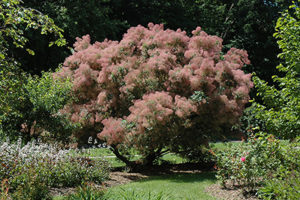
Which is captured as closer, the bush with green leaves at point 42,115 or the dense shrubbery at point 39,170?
the dense shrubbery at point 39,170

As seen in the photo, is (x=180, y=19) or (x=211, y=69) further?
(x=180, y=19)

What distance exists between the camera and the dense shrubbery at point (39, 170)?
23.0ft

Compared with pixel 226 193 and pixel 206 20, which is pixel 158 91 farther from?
pixel 206 20

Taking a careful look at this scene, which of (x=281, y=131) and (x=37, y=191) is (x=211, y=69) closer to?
(x=281, y=131)

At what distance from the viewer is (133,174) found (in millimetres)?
11211

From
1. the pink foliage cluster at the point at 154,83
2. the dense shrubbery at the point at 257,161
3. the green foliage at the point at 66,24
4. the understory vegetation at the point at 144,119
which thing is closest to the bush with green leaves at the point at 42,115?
the understory vegetation at the point at 144,119

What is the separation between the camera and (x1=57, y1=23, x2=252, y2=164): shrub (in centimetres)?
1014

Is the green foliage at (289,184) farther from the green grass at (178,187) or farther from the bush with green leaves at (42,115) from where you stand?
the bush with green leaves at (42,115)

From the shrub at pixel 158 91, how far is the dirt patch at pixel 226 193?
2.52 m

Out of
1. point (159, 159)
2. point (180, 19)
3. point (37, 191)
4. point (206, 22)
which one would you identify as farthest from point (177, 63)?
point (206, 22)

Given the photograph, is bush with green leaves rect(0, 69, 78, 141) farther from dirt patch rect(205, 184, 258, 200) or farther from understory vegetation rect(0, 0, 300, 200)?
dirt patch rect(205, 184, 258, 200)

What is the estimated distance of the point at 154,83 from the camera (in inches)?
421

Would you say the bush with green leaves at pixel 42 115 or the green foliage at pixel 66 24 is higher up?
the green foliage at pixel 66 24

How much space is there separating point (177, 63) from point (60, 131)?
14.8 feet
